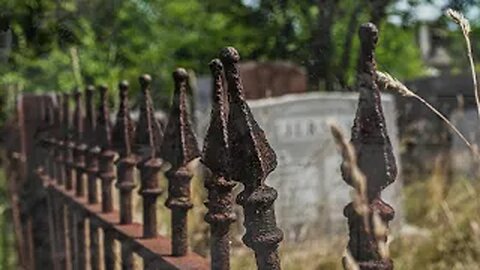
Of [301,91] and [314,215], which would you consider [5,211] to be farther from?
[301,91]

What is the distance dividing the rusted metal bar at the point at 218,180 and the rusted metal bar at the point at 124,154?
0.63 metres

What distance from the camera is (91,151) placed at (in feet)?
7.57

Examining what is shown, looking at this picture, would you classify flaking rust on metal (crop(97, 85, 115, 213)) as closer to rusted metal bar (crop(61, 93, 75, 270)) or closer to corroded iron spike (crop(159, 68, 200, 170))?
rusted metal bar (crop(61, 93, 75, 270))

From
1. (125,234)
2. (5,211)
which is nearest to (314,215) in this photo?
(5,211)

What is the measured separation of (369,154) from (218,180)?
314 mm

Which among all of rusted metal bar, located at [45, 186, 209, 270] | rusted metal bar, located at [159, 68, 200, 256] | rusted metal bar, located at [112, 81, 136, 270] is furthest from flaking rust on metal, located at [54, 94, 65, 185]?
rusted metal bar, located at [159, 68, 200, 256]

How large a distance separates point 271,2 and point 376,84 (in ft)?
18.3

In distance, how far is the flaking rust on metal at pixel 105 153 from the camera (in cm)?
212

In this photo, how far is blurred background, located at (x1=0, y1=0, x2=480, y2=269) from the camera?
4039mm

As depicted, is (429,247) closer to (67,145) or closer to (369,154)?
(67,145)

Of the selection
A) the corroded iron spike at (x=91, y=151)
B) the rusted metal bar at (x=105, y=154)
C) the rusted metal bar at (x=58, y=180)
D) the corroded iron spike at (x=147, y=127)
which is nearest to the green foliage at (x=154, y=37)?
the rusted metal bar at (x=58, y=180)

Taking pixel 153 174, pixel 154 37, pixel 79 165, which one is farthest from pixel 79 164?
pixel 154 37

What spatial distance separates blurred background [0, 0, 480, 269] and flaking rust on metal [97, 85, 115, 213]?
0.62 meters

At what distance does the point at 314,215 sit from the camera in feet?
16.9
